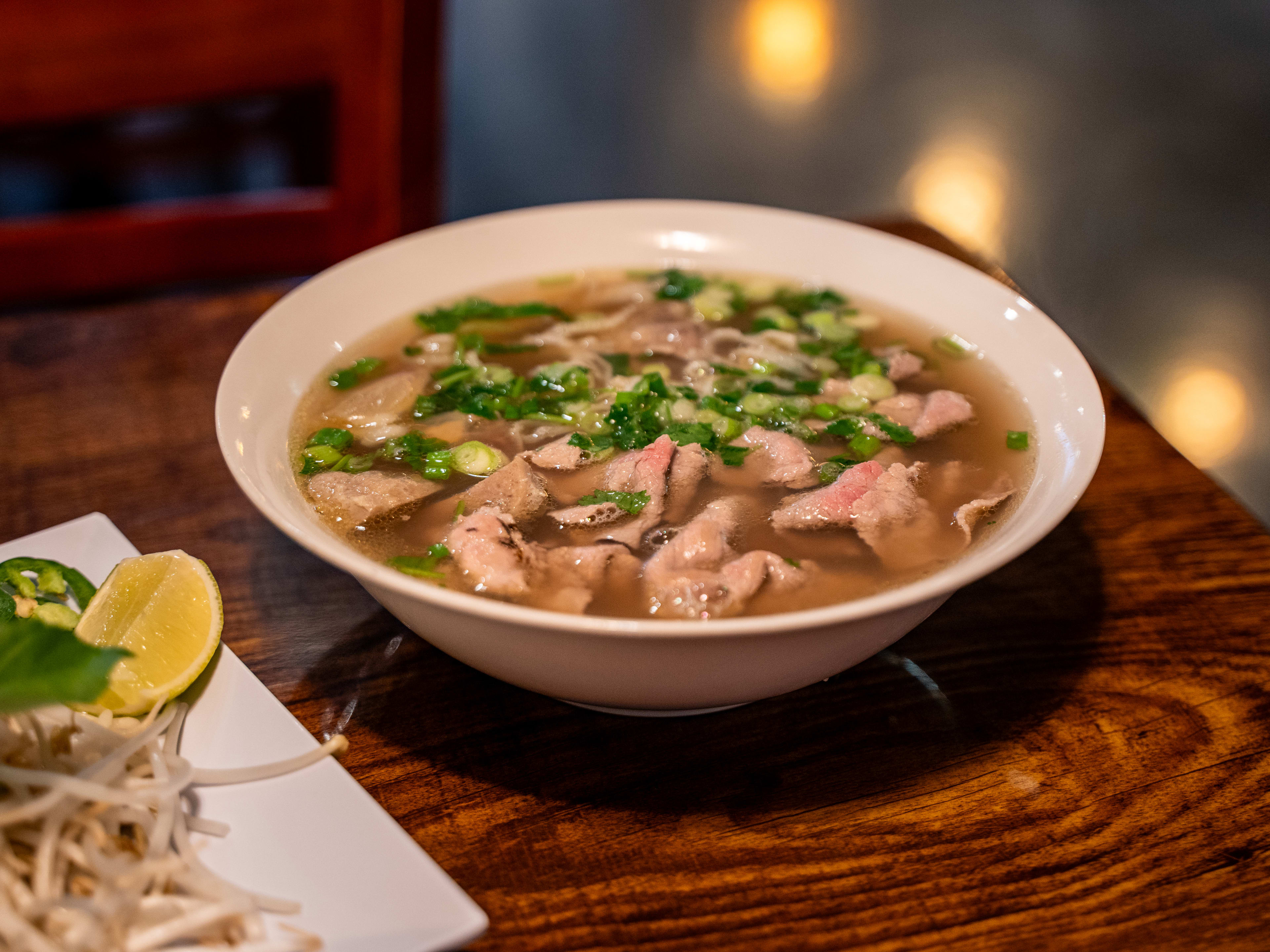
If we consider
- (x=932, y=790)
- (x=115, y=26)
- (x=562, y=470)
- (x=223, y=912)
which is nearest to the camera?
(x=223, y=912)

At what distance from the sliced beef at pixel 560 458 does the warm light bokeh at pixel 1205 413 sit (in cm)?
326

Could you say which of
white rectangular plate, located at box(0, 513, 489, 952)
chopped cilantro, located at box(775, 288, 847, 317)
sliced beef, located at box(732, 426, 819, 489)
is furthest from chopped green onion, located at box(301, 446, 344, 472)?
chopped cilantro, located at box(775, 288, 847, 317)

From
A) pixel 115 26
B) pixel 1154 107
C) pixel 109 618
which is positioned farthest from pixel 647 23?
pixel 109 618

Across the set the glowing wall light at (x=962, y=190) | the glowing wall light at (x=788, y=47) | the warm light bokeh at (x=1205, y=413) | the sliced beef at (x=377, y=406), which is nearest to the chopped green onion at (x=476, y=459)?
the sliced beef at (x=377, y=406)

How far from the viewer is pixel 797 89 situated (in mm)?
8258

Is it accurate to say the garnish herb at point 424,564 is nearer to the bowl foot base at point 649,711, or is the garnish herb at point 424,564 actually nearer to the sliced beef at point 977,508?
the bowl foot base at point 649,711

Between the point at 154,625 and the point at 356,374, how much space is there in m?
0.81

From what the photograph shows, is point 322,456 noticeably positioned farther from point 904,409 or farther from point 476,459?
point 904,409

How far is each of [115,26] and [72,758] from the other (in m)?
3.28

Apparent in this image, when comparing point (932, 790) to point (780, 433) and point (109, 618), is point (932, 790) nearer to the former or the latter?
point (780, 433)

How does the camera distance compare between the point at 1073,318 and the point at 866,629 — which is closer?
the point at 866,629

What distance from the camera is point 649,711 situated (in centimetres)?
168

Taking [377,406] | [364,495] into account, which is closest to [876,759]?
[364,495]

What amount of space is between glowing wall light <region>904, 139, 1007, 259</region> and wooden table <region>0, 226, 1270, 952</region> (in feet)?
14.3
